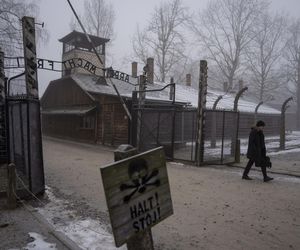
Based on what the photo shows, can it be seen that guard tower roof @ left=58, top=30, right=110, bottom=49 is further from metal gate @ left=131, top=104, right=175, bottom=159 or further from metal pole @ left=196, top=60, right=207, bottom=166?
metal pole @ left=196, top=60, right=207, bottom=166

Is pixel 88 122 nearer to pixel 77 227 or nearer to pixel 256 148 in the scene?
pixel 256 148

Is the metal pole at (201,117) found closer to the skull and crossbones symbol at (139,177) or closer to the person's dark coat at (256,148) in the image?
the person's dark coat at (256,148)

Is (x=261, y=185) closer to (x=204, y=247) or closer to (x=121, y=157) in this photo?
(x=204, y=247)

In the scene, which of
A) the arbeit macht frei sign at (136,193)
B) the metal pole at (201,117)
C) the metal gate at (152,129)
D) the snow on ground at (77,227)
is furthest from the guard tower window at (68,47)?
the arbeit macht frei sign at (136,193)

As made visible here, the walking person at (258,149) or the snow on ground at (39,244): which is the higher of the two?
the walking person at (258,149)

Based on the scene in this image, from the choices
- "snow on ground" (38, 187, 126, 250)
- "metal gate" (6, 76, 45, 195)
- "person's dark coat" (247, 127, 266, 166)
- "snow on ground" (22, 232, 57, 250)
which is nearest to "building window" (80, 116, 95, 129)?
"person's dark coat" (247, 127, 266, 166)

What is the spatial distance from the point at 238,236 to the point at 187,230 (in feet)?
2.72

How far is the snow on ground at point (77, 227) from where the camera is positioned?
487 cm

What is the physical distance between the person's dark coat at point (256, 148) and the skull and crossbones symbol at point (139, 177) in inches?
287

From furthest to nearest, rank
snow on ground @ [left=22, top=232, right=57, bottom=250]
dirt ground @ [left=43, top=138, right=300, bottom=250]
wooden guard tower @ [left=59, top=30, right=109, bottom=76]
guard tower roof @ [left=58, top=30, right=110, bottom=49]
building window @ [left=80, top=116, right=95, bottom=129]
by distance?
guard tower roof @ [left=58, top=30, right=110, bottom=49], wooden guard tower @ [left=59, top=30, right=109, bottom=76], building window @ [left=80, top=116, right=95, bottom=129], dirt ground @ [left=43, top=138, right=300, bottom=250], snow on ground @ [left=22, top=232, right=57, bottom=250]

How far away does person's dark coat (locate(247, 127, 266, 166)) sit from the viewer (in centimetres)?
944

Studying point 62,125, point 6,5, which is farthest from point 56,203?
point 62,125

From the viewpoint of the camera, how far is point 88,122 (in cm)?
2328

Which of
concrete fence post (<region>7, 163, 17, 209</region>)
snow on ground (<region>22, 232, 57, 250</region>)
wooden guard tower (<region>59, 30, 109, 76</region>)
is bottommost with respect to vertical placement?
snow on ground (<region>22, 232, 57, 250</region>)
